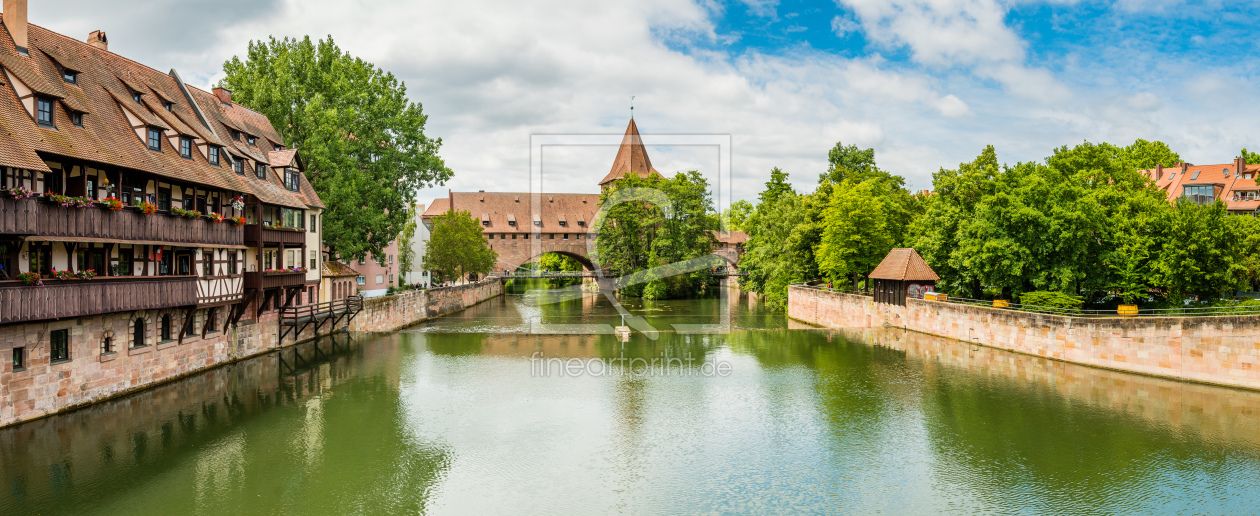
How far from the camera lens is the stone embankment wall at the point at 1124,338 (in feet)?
66.1

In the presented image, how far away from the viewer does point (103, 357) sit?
1788cm

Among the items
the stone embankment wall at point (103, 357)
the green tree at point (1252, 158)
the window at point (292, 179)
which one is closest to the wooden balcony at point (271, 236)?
the window at point (292, 179)

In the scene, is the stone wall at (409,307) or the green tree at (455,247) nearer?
the stone wall at (409,307)

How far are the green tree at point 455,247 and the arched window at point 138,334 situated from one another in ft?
109

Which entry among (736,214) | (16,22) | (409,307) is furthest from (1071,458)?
(736,214)

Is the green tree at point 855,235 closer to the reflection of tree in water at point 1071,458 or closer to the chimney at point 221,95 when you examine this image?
the reflection of tree in water at point 1071,458

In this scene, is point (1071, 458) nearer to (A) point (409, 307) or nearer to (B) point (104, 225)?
(B) point (104, 225)

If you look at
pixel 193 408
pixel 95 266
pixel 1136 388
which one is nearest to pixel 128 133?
pixel 95 266

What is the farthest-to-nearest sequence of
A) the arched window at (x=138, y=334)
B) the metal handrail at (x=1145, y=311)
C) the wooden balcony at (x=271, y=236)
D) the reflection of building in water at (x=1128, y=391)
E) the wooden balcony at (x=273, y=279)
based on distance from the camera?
the wooden balcony at (x=271, y=236) < the wooden balcony at (x=273, y=279) < the metal handrail at (x=1145, y=311) < the arched window at (x=138, y=334) < the reflection of building in water at (x=1128, y=391)

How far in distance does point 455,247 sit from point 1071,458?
44851 millimetres

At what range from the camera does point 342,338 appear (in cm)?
3167

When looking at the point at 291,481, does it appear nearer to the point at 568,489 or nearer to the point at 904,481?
the point at 568,489

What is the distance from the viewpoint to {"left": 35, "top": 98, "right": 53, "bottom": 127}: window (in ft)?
54.3

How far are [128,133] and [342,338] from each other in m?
14.0
